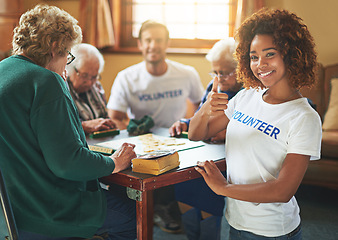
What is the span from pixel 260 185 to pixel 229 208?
0.87 feet

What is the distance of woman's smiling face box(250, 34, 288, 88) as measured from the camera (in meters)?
1.40

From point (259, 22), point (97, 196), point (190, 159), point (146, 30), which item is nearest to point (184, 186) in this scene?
point (190, 159)

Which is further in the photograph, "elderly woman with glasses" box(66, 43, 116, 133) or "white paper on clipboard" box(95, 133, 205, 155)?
"elderly woman with glasses" box(66, 43, 116, 133)

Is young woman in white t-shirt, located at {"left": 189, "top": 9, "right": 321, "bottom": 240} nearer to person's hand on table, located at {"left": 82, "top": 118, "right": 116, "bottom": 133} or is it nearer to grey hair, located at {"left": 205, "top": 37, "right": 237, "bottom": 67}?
grey hair, located at {"left": 205, "top": 37, "right": 237, "bottom": 67}

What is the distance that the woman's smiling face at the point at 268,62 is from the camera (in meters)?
1.40

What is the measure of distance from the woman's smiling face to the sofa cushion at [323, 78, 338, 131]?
2.25 meters

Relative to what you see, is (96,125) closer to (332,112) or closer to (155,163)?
(155,163)

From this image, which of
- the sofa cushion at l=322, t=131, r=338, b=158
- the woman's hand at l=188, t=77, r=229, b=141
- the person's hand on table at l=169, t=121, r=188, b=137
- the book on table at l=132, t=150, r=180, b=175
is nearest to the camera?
the book on table at l=132, t=150, r=180, b=175

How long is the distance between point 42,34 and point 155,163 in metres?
0.65

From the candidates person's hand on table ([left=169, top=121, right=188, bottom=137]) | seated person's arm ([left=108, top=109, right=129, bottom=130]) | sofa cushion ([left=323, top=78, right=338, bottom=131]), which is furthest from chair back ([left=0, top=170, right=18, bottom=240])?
sofa cushion ([left=323, top=78, right=338, bottom=131])

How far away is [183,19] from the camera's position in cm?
465

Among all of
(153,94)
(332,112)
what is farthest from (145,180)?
(332,112)

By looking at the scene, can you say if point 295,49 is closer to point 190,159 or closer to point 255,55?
point 255,55

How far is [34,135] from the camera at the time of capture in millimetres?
1307
